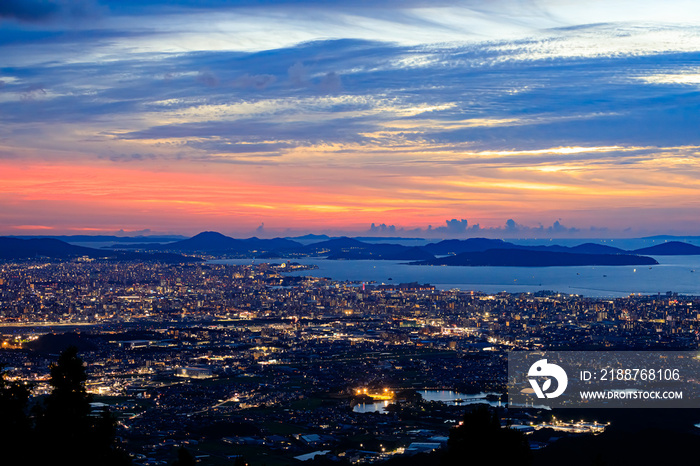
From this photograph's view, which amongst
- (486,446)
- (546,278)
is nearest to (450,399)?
(486,446)

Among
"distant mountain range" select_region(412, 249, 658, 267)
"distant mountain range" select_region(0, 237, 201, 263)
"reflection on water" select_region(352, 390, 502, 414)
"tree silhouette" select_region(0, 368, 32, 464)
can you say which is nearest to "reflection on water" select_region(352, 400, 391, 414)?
"reflection on water" select_region(352, 390, 502, 414)

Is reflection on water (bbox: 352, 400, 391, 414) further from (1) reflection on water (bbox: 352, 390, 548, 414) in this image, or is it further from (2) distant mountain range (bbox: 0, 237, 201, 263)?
(2) distant mountain range (bbox: 0, 237, 201, 263)

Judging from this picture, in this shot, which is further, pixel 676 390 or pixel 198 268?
pixel 198 268

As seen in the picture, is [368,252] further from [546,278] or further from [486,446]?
[486,446]

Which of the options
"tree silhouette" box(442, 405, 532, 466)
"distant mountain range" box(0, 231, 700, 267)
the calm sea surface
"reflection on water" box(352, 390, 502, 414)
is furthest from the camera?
"distant mountain range" box(0, 231, 700, 267)

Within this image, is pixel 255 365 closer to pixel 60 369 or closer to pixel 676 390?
pixel 676 390

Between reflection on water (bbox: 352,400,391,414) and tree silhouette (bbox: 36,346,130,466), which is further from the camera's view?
reflection on water (bbox: 352,400,391,414)

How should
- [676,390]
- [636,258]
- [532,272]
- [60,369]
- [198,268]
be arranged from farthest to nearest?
1. [636,258]
2. [532,272]
3. [198,268]
4. [676,390]
5. [60,369]

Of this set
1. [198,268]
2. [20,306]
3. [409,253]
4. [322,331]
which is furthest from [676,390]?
[409,253]
